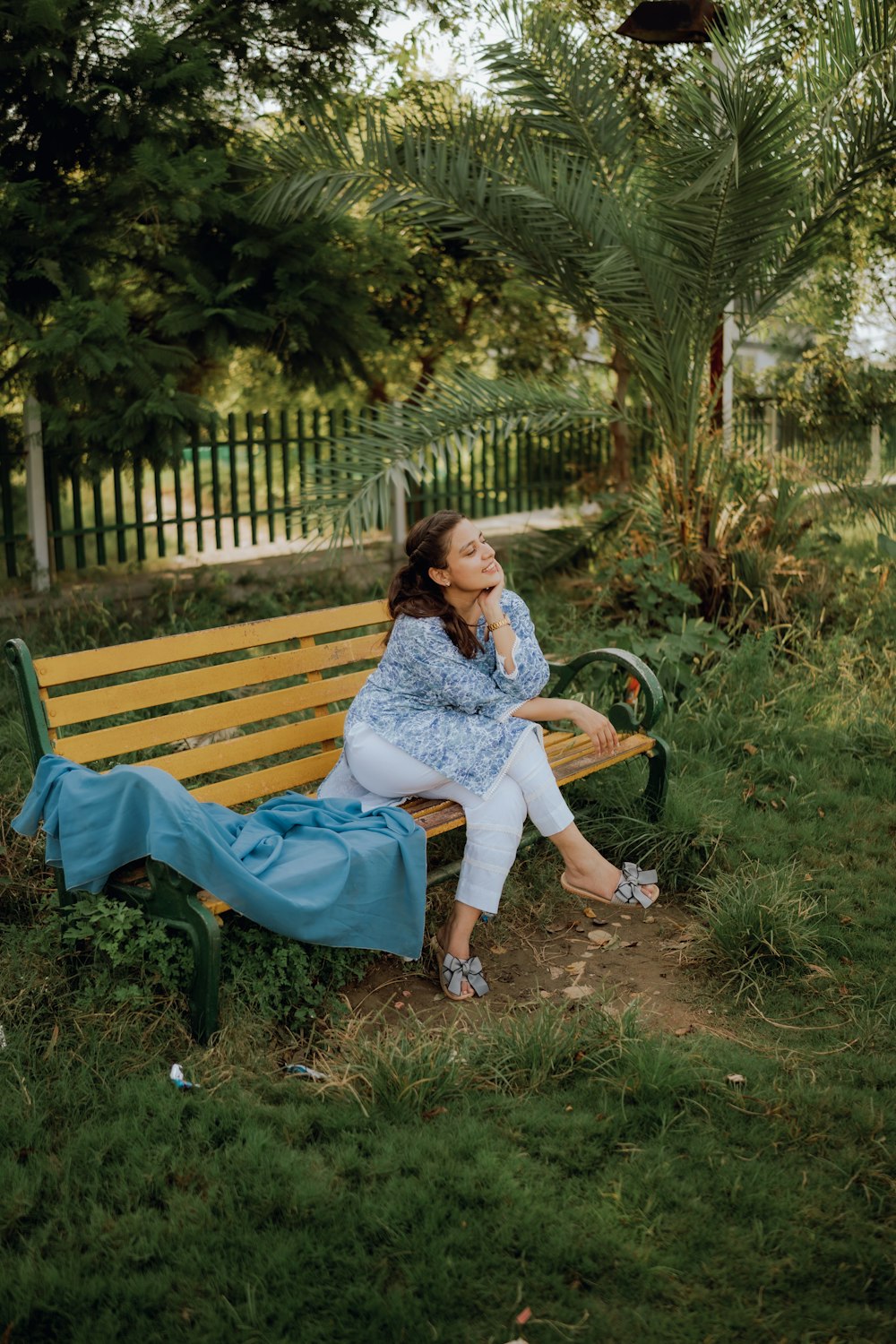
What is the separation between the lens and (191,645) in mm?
3715

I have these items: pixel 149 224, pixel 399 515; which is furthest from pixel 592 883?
pixel 399 515

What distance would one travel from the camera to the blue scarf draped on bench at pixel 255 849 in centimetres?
299

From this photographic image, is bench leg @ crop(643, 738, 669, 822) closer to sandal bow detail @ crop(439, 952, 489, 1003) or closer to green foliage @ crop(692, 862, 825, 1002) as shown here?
green foliage @ crop(692, 862, 825, 1002)

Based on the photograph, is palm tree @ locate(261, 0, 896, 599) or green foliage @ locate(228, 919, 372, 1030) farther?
palm tree @ locate(261, 0, 896, 599)

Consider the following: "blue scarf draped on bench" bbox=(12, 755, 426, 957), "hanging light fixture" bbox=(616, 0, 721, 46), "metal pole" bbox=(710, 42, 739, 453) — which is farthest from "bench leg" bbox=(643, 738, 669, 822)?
"hanging light fixture" bbox=(616, 0, 721, 46)

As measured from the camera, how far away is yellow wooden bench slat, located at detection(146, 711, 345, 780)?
361 cm

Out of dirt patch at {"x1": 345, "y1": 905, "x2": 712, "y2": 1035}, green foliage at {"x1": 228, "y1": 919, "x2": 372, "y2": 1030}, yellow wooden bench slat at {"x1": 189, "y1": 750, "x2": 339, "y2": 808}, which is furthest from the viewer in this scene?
yellow wooden bench slat at {"x1": 189, "y1": 750, "x2": 339, "y2": 808}

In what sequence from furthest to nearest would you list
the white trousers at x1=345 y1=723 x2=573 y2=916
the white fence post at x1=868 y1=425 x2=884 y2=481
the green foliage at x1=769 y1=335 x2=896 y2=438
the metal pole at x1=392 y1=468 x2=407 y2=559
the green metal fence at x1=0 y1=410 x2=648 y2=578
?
the green foliage at x1=769 y1=335 x2=896 y2=438 → the metal pole at x1=392 y1=468 x2=407 y2=559 → the white fence post at x1=868 y1=425 x2=884 y2=481 → the green metal fence at x1=0 y1=410 x2=648 y2=578 → the white trousers at x1=345 y1=723 x2=573 y2=916

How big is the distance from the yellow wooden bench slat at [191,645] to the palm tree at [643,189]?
1438 mm

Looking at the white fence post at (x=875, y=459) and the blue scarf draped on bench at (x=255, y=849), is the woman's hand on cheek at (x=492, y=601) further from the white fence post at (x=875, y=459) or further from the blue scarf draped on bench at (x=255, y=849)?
the white fence post at (x=875, y=459)

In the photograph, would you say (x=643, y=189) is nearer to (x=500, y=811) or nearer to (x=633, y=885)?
(x=633, y=885)

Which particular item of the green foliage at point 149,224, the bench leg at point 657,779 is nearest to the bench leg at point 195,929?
the bench leg at point 657,779

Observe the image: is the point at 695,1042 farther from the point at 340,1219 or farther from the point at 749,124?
the point at 749,124

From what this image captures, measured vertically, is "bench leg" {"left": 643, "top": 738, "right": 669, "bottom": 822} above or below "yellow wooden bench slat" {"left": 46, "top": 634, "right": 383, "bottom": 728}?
below
